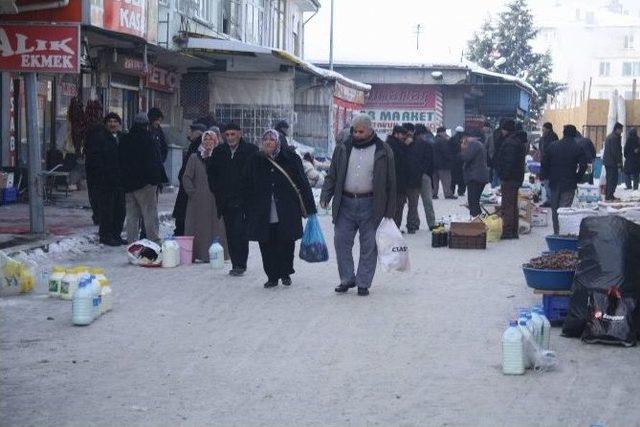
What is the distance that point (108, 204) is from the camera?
16.9m

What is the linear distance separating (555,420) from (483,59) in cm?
7634

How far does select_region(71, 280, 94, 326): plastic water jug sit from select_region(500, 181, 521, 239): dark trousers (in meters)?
10.3

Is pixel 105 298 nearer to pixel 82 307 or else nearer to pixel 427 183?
pixel 82 307

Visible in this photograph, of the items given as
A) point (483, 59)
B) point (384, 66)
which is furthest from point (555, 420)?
point (483, 59)

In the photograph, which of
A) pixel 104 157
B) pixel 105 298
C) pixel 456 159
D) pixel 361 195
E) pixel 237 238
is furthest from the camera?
pixel 456 159

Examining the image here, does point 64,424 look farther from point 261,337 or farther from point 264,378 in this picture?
point 261,337

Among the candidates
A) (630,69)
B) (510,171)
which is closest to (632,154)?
(510,171)

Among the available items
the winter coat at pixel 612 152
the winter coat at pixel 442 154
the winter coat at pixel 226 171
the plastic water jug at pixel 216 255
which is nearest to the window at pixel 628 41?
the winter coat at pixel 612 152

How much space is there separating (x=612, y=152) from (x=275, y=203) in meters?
18.4

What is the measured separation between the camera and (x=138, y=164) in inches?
634

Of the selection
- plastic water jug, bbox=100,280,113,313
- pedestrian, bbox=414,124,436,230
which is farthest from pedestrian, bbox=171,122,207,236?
pedestrian, bbox=414,124,436,230

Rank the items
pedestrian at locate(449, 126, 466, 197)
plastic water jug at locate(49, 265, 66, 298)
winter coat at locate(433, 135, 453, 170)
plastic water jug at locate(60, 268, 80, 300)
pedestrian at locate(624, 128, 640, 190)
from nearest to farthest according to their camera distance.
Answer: plastic water jug at locate(60, 268, 80, 300)
plastic water jug at locate(49, 265, 66, 298)
winter coat at locate(433, 135, 453, 170)
pedestrian at locate(449, 126, 466, 197)
pedestrian at locate(624, 128, 640, 190)

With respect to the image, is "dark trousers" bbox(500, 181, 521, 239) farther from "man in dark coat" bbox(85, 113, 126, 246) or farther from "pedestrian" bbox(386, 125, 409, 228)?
"man in dark coat" bbox(85, 113, 126, 246)

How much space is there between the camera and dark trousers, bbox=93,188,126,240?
55.4 ft
